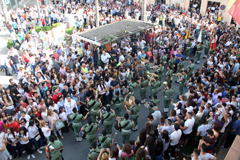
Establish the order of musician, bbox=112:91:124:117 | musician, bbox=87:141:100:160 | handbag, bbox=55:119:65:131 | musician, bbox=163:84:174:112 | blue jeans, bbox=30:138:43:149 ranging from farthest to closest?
A: musician, bbox=163:84:174:112 < musician, bbox=112:91:124:117 < handbag, bbox=55:119:65:131 < blue jeans, bbox=30:138:43:149 < musician, bbox=87:141:100:160

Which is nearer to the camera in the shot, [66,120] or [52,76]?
[66,120]

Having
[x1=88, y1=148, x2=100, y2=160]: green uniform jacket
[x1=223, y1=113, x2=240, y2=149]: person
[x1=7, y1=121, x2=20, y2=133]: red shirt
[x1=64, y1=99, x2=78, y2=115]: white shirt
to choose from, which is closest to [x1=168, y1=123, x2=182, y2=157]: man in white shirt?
[x1=223, y1=113, x2=240, y2=149]: person

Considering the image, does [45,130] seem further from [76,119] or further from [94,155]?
[94,155]

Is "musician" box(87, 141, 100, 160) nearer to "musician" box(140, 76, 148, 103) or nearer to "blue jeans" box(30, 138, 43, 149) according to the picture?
"blue jeans" box(30, 138, 43, 149)

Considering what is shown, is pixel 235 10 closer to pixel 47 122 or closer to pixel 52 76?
pixel 47 122

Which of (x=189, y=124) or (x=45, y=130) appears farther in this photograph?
(x=45, y=130)

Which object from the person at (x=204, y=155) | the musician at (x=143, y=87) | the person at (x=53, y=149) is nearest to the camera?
the person at (x=204, y=155)

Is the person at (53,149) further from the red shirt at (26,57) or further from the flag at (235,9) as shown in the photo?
the red shirt at (26,57)

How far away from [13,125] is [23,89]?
7.09ft

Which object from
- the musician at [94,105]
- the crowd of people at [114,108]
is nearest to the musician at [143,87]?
the crowd of people at [114,108]

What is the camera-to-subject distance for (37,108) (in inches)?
267

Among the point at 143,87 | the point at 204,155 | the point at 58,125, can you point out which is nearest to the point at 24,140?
the point at 58,125

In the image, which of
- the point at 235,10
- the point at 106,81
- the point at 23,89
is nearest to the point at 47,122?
the point at 23,89

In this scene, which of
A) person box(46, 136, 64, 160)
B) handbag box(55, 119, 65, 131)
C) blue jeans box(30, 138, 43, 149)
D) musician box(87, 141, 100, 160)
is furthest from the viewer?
handbag box(55, 119, 65, 131)
